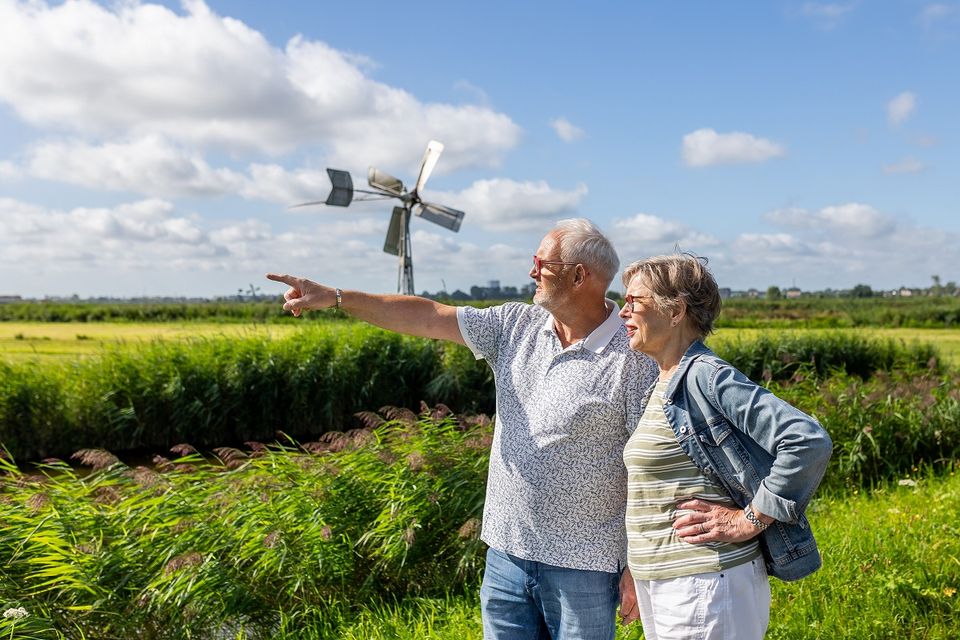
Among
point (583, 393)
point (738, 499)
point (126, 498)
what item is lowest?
point (126, 498)

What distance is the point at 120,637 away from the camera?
323cm

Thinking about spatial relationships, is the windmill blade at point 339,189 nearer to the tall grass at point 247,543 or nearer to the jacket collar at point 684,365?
the tall grass at point 247,543

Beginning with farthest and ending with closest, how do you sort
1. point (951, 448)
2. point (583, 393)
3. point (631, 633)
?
point (951, 448)
point (631, 633)
point (583, 393)

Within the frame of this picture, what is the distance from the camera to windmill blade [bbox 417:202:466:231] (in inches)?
862

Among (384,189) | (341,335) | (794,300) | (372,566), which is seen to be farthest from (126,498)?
(794,300)

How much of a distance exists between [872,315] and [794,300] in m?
16.4

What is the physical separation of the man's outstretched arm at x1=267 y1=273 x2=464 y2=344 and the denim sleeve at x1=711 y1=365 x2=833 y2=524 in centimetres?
91

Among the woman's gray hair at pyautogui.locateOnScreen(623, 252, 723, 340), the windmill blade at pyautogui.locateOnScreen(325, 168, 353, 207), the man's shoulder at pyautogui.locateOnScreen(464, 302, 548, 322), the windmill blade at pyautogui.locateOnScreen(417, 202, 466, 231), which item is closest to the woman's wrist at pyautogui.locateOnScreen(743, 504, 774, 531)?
the woman's gray hair at pyautogui.locateOnScreen(623, 252, 723, 340)

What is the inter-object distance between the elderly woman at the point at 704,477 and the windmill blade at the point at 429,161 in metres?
20.5

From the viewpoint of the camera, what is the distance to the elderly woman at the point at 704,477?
65.2 inches

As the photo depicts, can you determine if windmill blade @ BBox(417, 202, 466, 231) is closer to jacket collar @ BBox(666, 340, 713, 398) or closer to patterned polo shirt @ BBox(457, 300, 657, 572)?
patterned polo shirt @ BBox(457, 300, 657, 572)

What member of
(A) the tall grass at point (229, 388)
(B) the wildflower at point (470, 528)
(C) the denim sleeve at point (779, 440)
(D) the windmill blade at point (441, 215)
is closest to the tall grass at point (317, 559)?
(B) the wildflower at point (470, 528)

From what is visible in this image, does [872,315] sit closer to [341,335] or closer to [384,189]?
[384,189]

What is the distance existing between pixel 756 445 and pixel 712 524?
212mm
